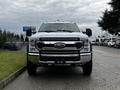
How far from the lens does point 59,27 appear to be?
45.5ft

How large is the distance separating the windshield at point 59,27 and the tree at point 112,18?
4723 centimetres

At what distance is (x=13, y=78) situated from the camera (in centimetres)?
1184

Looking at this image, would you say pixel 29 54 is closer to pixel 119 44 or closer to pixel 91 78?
pixel 91 78

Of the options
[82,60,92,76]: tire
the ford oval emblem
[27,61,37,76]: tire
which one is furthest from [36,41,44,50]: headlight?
[82,60,92,76]: tire

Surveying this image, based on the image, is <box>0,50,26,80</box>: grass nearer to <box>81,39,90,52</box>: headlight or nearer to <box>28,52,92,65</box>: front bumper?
<box>28,52,92,65</box>: front bumper

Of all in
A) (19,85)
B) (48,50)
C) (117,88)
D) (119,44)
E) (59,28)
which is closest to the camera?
(117,88)

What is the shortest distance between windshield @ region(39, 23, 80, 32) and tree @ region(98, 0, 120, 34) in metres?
47.2

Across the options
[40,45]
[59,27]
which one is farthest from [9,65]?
[40,45]

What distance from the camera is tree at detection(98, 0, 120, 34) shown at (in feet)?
201

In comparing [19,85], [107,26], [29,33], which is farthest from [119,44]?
[19,85]

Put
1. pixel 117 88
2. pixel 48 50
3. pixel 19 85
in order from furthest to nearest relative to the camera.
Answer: pixel 48 50 → pixel 19 85 → pixel 117 88

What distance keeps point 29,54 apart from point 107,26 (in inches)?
2305

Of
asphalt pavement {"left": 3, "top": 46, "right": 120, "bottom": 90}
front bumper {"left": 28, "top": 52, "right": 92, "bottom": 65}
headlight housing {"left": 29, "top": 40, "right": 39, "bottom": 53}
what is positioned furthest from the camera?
headlight housing {"left": 29, "top": 40, "right": 39, "bottom": 53}

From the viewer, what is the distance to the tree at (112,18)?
201 ft
